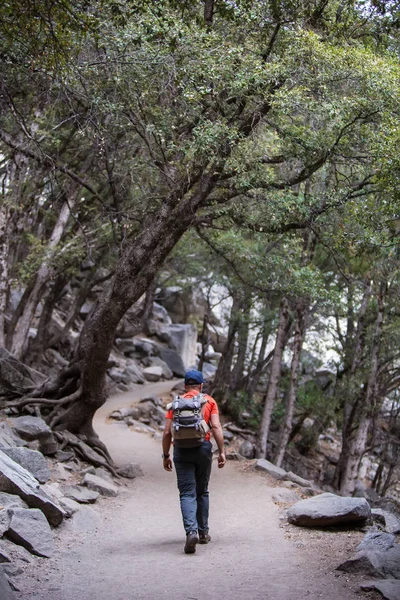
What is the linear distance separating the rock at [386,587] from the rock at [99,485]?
18.1ft

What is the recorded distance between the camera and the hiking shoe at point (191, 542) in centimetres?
624

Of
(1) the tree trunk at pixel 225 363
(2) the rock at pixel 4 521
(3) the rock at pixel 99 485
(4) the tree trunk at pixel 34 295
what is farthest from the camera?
(1) the tree trunk at pixel 225 363

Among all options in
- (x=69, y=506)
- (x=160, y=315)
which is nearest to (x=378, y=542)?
(x=69, y=506)

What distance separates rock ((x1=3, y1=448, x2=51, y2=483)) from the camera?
8.37 metres

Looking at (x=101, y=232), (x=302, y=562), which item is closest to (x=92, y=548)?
(x=302, y=562)

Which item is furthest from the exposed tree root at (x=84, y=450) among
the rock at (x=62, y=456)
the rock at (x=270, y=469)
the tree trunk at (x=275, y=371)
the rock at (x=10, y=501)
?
the tree trunk at (x=275, y=371)

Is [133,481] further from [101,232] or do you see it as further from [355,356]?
[355,356]

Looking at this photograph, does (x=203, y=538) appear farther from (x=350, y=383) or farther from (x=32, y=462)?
(x=350, y=383)

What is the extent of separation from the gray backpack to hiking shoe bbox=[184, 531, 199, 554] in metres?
0.89

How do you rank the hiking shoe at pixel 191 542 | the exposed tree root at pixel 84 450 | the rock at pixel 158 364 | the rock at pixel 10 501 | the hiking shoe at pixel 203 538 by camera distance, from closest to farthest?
1. the hiking shoe at pixel 191 542
2. the rock at pixel 10 501
3. the hiking shoe at pixel 203 538
4. the exposed tree root at pixel 84 450
5. the rock at pixel 158 364

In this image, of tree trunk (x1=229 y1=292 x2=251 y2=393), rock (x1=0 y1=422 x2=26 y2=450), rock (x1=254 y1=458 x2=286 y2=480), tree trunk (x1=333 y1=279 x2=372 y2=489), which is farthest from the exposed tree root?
tree trunk (x1=229 y1=292 x2=251 y2=393)

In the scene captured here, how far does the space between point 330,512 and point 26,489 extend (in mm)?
3741

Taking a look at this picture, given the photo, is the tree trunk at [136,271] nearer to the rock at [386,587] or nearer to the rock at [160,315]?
the rock at [386,587]

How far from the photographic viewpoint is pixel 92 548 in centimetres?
673
